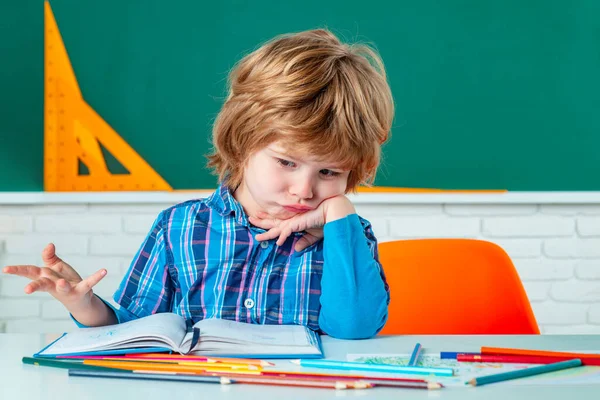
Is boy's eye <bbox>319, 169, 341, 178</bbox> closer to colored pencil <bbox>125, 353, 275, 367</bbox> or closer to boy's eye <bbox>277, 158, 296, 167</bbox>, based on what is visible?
boy's eye <bbox>277, 158, 296, 167</bbox>

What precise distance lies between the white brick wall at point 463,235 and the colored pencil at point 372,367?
1.35 metres

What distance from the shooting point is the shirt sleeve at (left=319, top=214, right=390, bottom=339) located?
1109 mm

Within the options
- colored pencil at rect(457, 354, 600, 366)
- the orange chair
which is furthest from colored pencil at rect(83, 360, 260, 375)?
the orange chair

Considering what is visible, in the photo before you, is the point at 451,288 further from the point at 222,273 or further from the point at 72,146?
the point at 72,146

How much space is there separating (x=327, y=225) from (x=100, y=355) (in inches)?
17.2

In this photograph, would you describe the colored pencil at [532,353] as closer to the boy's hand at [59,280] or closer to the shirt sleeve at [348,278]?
the shirt sleeve at [348,278]

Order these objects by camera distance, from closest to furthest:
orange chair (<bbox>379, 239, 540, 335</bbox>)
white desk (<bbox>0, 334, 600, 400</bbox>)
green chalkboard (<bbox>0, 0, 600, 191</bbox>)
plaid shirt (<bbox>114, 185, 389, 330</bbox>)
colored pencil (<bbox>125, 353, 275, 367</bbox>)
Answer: white desk (<bbox>0, 334, 600, 400</bbox>) < colored pencil (<bbox>125, 353, 275, 367</bbox>) < plaid shirt (<bbox>114, 185, 389, 330</bbox>) < orange chair (<bbox>379, 239, 540, 335</bbox>) < green chalkboard (<bbox>0, 0, 600, 191</bbox>)

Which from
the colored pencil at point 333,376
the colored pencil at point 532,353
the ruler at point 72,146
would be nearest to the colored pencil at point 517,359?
the colored pencil at point 532,353

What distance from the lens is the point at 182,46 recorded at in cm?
218

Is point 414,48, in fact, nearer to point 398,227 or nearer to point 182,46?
point 398,227

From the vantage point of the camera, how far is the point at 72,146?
2.18 m

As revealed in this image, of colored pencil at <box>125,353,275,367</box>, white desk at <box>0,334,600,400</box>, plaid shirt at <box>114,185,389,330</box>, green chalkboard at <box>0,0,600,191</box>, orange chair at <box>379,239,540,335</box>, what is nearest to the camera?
white desk at <box>0,334,600,400</box>

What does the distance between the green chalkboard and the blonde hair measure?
0.90 m

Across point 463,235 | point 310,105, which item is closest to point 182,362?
point 310,105
